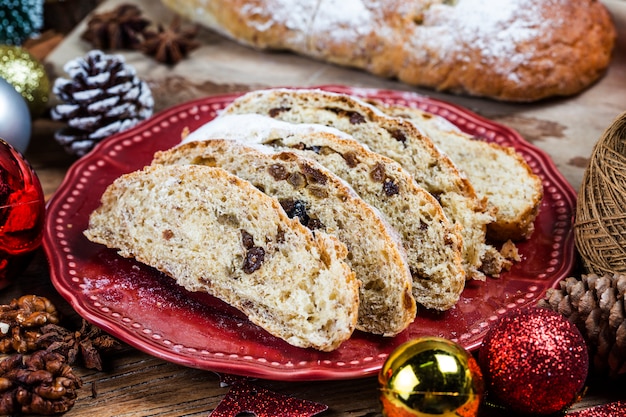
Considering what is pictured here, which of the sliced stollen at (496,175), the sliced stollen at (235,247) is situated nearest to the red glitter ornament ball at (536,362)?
the sliced stollen at (235,247)

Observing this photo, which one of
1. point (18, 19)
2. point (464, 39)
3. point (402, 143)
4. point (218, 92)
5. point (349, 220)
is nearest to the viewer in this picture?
point (349, 220)

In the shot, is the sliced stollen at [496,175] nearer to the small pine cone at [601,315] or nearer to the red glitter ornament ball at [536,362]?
the small pine cone at [601,315]

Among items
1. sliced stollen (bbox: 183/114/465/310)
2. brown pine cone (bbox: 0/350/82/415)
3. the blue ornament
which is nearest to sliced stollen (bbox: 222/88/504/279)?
sliced stollen (bbox: 183/114/465/310)

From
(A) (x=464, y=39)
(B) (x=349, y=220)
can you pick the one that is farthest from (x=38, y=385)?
(A) (x=464, y=39)

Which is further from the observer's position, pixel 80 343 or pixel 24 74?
pixel 24 74

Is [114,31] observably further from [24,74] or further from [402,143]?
[402,143]

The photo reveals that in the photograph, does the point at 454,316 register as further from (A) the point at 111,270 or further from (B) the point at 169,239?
(A) the point at 111,270
